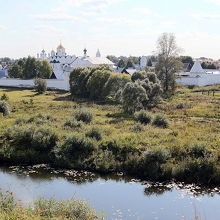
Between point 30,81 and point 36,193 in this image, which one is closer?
point 36,193

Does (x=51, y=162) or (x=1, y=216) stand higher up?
(x=1, y=216)

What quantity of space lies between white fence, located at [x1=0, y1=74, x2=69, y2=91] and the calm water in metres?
40.6

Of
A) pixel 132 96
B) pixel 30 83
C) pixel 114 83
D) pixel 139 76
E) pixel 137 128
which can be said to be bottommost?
pixel 137 128

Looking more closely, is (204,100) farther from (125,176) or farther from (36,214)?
(36,214)

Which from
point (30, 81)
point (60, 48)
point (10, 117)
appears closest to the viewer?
point (10, 117)

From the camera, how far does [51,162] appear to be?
2117 centimetres

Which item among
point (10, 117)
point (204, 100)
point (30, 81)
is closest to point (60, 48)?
point (30, 81)

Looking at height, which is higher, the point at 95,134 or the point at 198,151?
the point at 95,134

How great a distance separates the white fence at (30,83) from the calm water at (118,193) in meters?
40.6

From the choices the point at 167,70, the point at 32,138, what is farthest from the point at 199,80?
the point at 32,138

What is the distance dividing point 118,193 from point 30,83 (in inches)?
1979

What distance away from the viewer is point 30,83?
2564 inches

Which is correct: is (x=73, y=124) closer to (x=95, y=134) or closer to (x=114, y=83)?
(x=95, y=134)

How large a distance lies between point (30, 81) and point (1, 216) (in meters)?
56.2
